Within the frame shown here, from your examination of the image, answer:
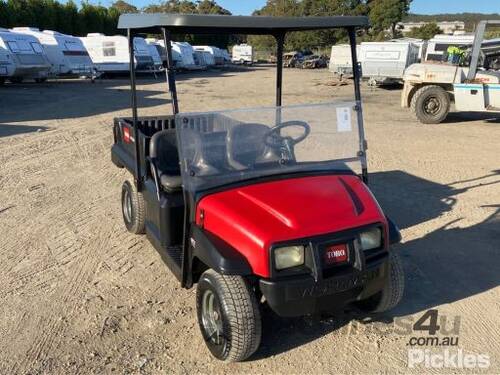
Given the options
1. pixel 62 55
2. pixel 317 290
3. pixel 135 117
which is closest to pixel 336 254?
pixel 317 290

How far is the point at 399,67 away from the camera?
21234mm

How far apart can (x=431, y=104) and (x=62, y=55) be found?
15.7 m

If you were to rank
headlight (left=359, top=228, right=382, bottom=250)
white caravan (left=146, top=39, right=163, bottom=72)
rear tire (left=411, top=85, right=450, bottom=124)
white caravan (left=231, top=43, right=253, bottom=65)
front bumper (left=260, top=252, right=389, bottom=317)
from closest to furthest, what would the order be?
front bumper (left=260, top=252, right=389, bottom=317) < headlight (left=359, top=228, right=382, bottom=250) < rear tire (left=411, top=85, right=450, bottom=124) < white caravan (left=146, top=39, right=163, bottom=72) < white caravan (left=231, top=43, right=253, bottom=65)

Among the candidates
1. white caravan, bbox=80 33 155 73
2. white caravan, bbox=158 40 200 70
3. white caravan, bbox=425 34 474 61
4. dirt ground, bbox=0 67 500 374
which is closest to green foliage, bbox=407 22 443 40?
white caravan, bbox=158 40 200 70

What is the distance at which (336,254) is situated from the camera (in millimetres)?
2840

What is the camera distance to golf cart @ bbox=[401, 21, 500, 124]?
10906mm

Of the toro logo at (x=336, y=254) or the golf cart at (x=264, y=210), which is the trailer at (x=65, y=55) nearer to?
the golf cart at (x=264, y=210)

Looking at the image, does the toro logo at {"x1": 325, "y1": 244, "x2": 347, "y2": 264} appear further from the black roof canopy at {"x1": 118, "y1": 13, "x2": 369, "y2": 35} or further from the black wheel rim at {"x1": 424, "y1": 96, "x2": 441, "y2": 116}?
the black wheel rim at {"x1": 424, "y1": 96, "x2": 441, "y2": 116}

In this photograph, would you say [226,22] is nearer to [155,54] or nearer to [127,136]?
[127,136]

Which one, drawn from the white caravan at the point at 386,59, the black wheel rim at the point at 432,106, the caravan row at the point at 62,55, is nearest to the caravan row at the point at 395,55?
the white caravan at the point at 386,59

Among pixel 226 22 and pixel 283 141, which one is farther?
pixel 283 141

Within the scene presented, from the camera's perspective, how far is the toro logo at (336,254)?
2.81 meters

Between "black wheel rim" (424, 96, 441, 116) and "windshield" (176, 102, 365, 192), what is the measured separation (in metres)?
9.29

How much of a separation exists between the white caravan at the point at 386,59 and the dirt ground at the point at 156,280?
1347 cm
